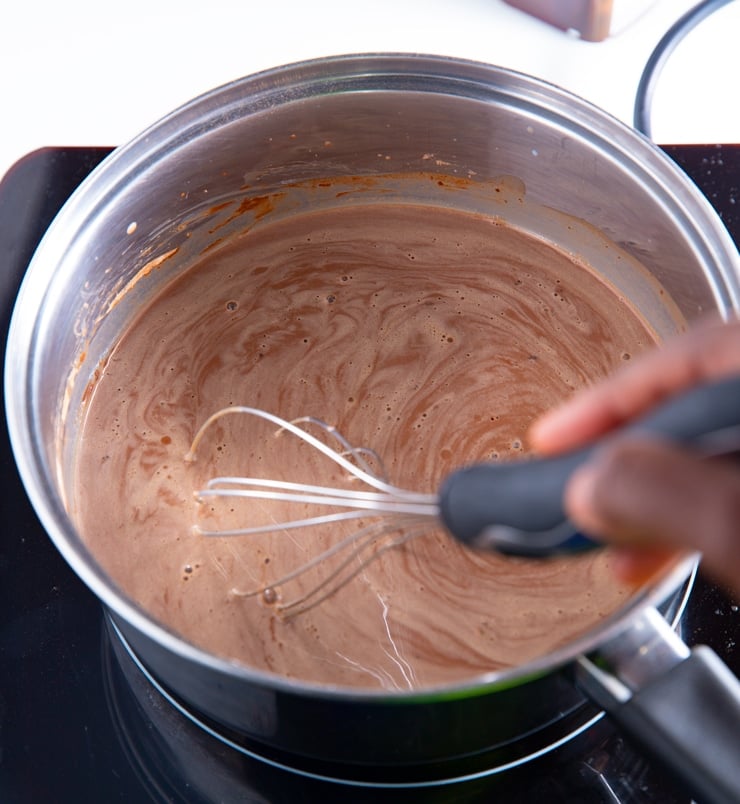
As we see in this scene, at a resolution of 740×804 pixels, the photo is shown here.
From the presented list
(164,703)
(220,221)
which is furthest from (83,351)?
(164,703)

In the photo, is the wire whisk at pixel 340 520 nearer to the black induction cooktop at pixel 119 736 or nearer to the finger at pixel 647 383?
the black induction cooktop at pixel 119 736

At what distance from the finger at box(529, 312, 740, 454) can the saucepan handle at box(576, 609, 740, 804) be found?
155 mm

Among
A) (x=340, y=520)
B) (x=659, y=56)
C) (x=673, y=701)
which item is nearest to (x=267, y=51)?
(x=659, y=56)

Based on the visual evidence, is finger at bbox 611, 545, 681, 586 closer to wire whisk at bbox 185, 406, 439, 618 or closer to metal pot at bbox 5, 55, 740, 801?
metal pot at bbox 5, 55, 740, 801

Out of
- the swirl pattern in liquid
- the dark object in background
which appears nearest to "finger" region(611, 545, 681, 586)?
the swirl pattern in liquid

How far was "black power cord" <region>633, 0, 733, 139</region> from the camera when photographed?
121 centimetres

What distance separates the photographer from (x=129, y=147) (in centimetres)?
99

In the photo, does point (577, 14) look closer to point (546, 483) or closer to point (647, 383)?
point (647, 383)

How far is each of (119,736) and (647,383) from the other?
593mm

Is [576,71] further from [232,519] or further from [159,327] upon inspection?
[232,519]

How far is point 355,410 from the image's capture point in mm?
Answer: 1100

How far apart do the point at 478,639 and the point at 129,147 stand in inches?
23.8

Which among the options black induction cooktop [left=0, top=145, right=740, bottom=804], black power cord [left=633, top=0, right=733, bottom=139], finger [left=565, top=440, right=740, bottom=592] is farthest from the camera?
black power cord [left=633, top=0, right=733, bottom=139]

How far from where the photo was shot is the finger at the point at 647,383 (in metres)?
0.61
